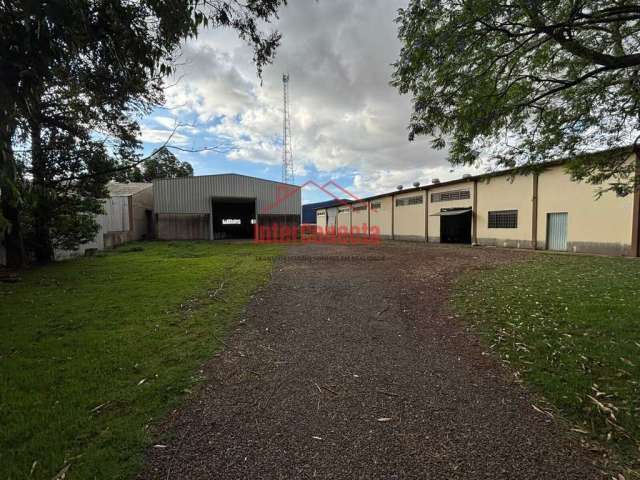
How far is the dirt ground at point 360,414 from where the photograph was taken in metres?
1.97

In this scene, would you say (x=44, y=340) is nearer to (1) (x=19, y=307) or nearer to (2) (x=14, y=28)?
(1) (x=19, y=307)

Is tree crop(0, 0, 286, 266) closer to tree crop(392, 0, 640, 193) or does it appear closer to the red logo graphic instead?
tree crop(392, 0, 640, 193)

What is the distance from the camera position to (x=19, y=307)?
18.2 ft

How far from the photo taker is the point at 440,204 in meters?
21.5

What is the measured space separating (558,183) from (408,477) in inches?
672

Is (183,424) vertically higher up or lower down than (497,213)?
lower down

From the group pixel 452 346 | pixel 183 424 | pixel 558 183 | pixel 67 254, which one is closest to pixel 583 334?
pixel 452 346

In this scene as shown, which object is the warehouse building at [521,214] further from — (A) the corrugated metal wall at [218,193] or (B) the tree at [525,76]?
(A) the corrugated metal wall at [218,193]

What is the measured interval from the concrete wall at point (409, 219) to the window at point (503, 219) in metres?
5.86

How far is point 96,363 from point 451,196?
21510mm

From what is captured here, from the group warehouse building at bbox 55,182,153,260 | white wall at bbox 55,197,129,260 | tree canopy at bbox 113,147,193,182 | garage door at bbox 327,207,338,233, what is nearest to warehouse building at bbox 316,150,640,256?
garage door at bbox 327,207,338,233

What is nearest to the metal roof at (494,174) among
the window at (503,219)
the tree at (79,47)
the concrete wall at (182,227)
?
the window at (503,219)

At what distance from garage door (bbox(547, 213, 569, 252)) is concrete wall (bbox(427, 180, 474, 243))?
495 cm

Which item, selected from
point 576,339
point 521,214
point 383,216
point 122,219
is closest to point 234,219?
point 122,219
